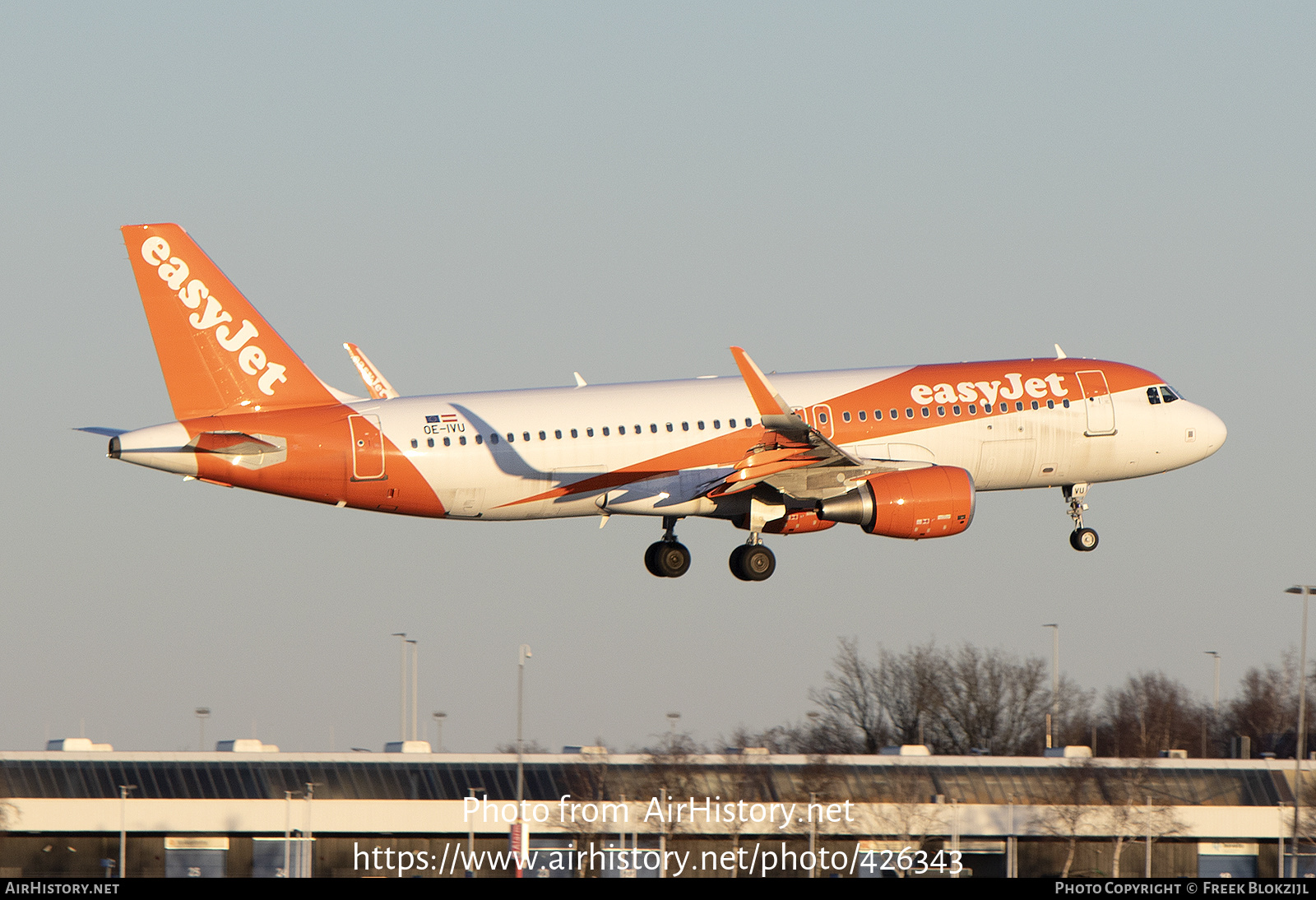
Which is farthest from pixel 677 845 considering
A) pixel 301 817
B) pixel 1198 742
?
pixel 1198 742

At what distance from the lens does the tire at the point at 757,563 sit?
50812mm

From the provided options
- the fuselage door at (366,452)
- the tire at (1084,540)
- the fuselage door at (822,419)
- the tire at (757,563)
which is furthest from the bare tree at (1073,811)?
the fuselage door at (366,452)

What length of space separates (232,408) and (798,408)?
14620 mm

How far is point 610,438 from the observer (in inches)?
1918

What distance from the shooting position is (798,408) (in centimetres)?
4988

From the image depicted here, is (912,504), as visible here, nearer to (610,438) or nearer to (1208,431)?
(610,438)

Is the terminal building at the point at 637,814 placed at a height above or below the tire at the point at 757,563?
below

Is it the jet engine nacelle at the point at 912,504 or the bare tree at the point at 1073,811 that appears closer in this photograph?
the jet engine nacelle at the point at 912,504

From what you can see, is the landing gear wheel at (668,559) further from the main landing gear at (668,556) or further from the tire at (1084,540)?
the tire at (1084,540)

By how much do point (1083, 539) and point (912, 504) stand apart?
9.02m

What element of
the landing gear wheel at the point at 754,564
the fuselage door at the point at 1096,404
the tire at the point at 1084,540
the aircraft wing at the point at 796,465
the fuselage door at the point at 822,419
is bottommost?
the landing gear wheel at the point at 754,564

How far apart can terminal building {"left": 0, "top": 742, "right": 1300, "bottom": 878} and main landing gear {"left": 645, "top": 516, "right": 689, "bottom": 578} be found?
334 inches

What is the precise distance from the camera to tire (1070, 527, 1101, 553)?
180 ft
